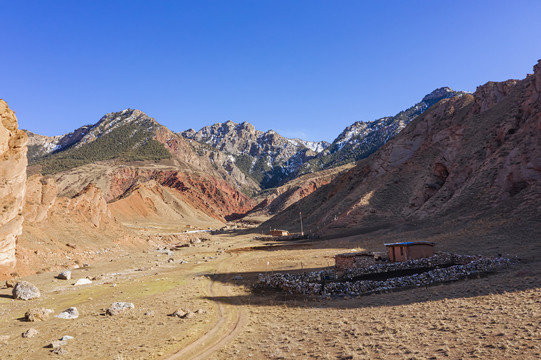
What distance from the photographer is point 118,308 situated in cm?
1875

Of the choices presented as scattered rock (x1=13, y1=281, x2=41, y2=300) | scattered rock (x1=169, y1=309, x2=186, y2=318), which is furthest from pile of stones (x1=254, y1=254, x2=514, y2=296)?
scattered rock (x1=13, y1=281, x2=41, y2=300)

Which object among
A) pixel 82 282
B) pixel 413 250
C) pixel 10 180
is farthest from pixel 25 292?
pixel 413 250

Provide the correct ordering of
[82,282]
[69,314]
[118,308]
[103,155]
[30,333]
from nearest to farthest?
[30,333], [69,314], [118,308], [82,282], [103,155]

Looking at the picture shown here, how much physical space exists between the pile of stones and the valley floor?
3.74ft

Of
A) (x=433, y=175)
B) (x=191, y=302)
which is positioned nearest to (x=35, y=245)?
(x=191, y=302)

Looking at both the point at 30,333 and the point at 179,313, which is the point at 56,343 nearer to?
the point at 30,333

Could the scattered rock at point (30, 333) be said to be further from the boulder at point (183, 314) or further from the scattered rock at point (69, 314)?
the boulder at point (183, 314)

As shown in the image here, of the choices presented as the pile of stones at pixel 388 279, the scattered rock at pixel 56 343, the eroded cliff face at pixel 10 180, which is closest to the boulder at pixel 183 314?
the scattered rock at pixel 56 343

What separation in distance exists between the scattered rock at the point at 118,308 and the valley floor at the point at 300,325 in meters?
0.45

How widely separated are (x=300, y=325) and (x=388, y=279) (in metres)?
9.20

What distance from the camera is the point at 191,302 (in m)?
20.9

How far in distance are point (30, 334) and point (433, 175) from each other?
6768 cm

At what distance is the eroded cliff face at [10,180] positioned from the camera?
30.4m

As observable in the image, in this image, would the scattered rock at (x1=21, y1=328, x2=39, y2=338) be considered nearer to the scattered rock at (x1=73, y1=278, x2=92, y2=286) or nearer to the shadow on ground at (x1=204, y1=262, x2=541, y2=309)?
the shadow on ground at (x1=204, y1=262, x2=541, y2=309)
